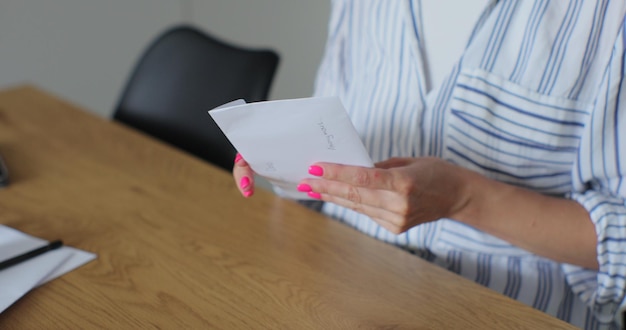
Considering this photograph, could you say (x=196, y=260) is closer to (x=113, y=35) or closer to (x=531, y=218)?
(x=531, y=218)

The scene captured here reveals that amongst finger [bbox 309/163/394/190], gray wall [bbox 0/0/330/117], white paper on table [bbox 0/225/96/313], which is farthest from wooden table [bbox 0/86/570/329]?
gray wall [bbox 0/0/330/117]

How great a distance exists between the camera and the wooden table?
2.35ft

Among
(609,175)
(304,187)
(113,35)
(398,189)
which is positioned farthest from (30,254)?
(113,35)

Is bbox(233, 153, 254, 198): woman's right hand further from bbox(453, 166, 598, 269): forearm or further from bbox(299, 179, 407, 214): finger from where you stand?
bbox(453, 166, 598, 269): forearm

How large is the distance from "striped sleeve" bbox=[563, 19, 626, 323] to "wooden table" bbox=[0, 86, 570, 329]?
0.53 feet

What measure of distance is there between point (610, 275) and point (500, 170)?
21 cm

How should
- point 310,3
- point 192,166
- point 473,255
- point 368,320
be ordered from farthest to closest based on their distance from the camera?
point 310,3
point 192,166
point 473,255
point 368,320

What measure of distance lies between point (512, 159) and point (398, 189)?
0.24 meters

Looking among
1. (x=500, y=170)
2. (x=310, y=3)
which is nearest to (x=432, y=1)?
(x=500, y=170)

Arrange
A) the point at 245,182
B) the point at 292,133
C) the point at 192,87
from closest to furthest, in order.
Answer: the point at 292,133 → the point at 245,182 → the point at 192,87

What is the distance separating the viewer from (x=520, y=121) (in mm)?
869

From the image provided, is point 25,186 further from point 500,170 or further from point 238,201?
point 500,170

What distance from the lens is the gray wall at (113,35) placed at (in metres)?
2.04

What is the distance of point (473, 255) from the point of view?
942 mm
